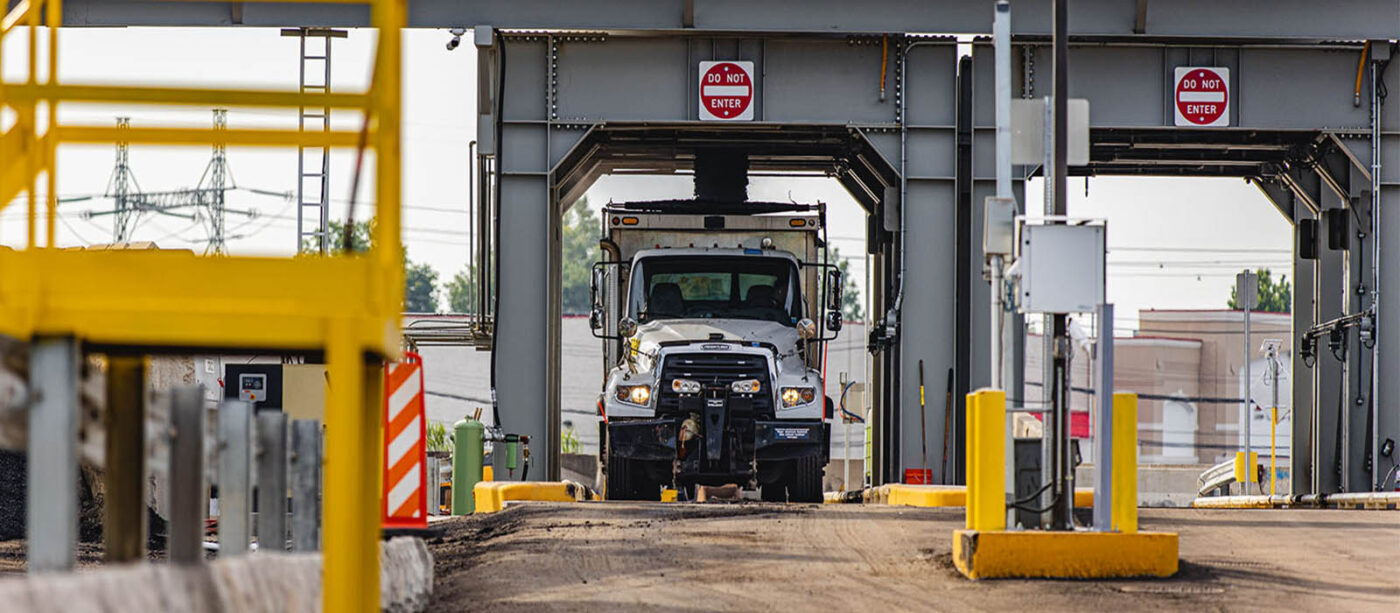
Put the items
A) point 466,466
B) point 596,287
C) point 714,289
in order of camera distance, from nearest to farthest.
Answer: point 596,287 < point 714,289 < point 466,466

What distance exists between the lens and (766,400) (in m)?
18.5

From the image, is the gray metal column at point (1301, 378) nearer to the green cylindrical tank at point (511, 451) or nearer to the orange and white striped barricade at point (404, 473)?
the green cylindrical tank at point (511, 451)

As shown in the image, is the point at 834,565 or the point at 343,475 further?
the point at 834,565

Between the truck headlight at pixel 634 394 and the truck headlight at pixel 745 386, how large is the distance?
958 millimetres

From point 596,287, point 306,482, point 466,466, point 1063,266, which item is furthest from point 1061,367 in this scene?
point 466,466

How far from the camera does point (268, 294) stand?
5688mm

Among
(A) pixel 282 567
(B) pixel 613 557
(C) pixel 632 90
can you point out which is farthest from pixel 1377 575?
(C) pixel 632 90

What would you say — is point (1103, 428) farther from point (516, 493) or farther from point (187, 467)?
point (516, 493)

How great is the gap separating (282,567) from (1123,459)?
597cm

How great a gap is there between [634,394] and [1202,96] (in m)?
8.84

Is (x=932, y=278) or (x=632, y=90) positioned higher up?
(x=632, y=90)

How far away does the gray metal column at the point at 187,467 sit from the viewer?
532 cm

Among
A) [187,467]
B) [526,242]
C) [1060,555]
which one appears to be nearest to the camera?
[187,467]

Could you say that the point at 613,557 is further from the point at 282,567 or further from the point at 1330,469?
the point at 1330,469
